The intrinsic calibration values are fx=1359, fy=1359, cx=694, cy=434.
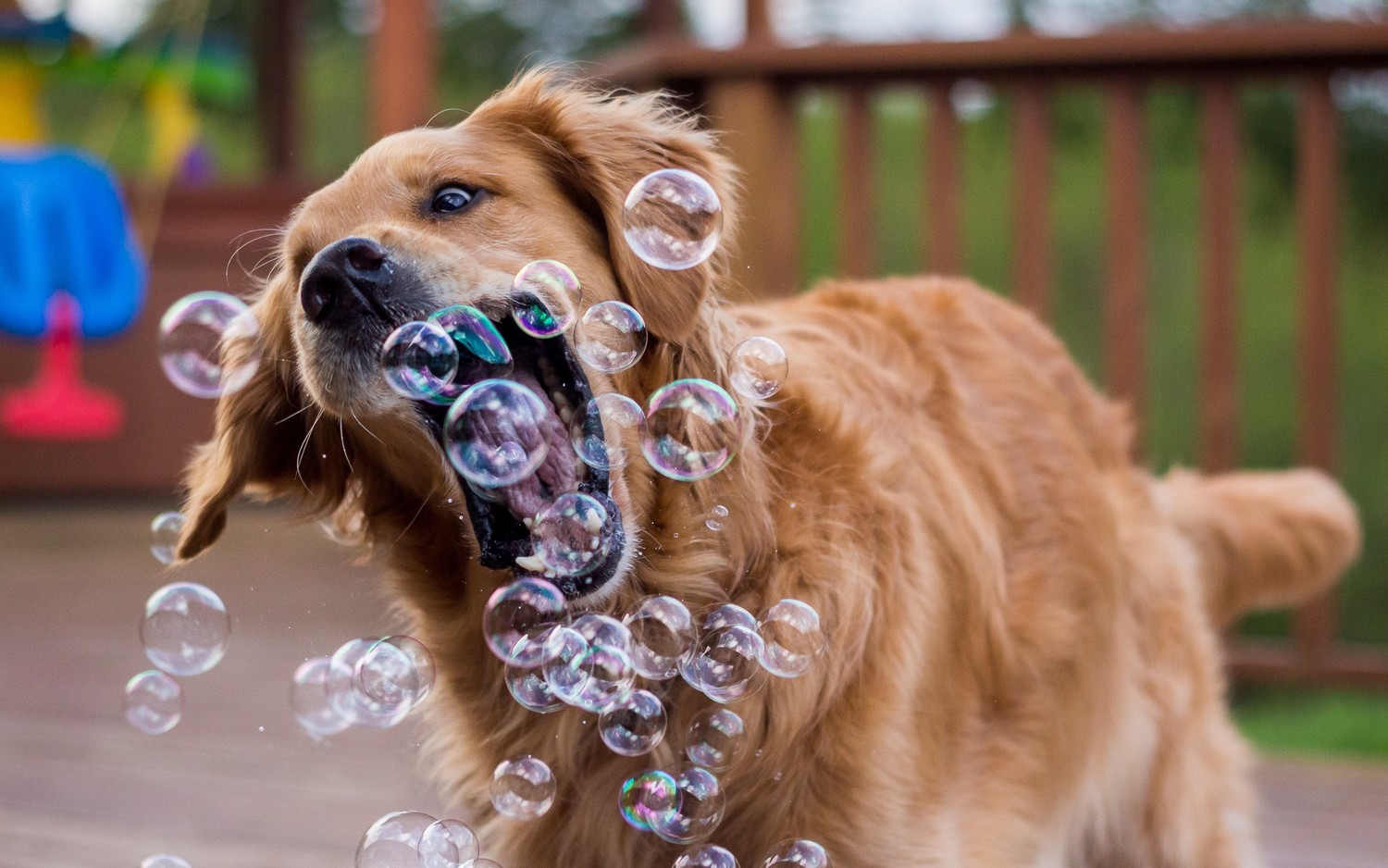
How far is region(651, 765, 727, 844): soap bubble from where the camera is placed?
1.59m

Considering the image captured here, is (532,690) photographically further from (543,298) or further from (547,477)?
(543,298)

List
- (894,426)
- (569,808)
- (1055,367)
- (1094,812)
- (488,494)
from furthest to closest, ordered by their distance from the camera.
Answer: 1. (1055,367)
2. (1094,812)
3. (894,426)
4. (569,808)
5. (488,494)

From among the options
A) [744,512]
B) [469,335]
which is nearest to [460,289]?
[469,335]

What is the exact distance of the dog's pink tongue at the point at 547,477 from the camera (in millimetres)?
1586

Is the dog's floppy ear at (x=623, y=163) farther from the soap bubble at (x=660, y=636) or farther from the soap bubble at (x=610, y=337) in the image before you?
the soap bubble at (x=660, y=636)

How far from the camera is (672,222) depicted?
161cm

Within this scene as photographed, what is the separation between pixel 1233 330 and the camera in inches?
139

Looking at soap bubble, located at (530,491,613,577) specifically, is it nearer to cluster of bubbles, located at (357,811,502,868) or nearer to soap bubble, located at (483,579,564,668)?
soap bubble, located at (483,579,564,668)

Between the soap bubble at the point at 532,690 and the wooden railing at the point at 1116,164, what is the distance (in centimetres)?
Result: 192

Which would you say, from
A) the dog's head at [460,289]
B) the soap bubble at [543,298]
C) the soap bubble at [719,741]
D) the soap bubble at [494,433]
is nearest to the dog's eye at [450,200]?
the dog's head at [460,289]

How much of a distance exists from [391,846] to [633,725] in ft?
1.11

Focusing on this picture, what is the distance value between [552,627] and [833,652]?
13.6 inches

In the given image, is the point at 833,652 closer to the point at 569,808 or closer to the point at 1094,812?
the point at 569,808

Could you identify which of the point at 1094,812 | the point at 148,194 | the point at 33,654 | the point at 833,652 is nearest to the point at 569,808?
the point at 833,652
